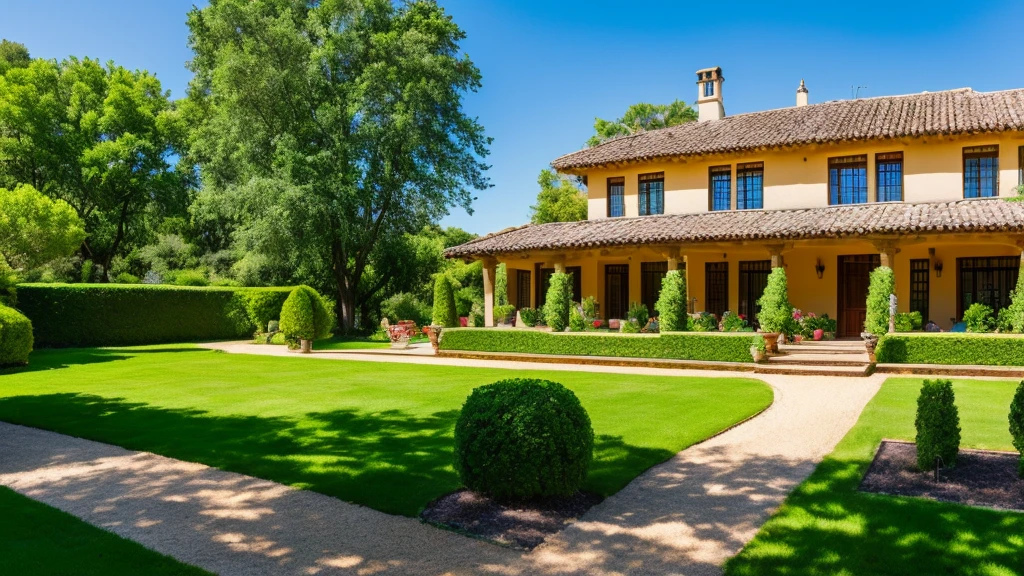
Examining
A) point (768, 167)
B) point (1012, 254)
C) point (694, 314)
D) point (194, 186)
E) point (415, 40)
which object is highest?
point (415, 40)

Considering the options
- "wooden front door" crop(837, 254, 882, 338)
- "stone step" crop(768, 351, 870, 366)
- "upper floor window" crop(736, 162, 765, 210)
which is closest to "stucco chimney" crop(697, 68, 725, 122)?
"upper floor window" crop(736, 162, 765, 210)

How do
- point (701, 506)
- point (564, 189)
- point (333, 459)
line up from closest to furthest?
1. point (701, 506)
2. point (333, 459)
3. point (564, 189)

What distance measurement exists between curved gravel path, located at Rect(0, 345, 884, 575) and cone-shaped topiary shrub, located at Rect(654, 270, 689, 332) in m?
11.4

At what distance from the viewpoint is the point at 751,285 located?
2497 centimetres

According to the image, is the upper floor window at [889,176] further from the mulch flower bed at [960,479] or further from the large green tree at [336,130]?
the large green tree at [336,130]

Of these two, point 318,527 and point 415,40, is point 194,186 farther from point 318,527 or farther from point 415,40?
point 318,527

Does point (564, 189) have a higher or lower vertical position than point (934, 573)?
higher

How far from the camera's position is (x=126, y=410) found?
478 inches

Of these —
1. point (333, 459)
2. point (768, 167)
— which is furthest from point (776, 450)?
point (768, 167)

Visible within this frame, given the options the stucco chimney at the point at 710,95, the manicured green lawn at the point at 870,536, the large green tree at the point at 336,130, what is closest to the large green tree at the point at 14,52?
the large green tree at the point at 336,130

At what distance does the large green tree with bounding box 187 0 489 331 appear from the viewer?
3181 centimetres

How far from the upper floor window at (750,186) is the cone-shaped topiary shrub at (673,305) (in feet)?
19.2

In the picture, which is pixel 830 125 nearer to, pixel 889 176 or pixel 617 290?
pixel 889 176

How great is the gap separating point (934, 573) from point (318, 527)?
5.05 m
